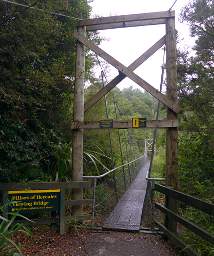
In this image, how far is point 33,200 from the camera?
4.91m

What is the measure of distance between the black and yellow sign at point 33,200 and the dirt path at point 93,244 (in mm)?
389

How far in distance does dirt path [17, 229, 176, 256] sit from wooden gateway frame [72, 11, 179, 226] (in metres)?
1.02

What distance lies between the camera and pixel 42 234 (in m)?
4.93

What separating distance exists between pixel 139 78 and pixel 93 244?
2827 mm

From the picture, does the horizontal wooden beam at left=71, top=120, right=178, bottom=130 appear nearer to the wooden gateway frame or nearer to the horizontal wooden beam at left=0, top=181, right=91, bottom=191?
the wooden gateway frame

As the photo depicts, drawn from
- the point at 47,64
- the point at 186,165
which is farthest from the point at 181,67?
the point at 47,64

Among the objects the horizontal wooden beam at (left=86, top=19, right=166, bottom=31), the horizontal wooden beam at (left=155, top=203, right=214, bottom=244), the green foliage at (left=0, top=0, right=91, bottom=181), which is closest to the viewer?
the horizontal wooden beam at (left=155, top=203, right=214, bottom=244)

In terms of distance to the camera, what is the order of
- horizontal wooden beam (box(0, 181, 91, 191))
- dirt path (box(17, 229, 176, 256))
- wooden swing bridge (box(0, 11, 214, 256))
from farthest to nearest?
wooden swing bridge (box(0, 11, 214, 256)) → horizontal wooden beam (box(0, 181, 91, 191)) → dirt path (box(17, 229, 176, 256))

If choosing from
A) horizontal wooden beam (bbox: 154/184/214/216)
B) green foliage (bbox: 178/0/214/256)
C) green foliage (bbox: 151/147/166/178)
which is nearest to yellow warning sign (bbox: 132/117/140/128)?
horizontal wooden beam (bbox: 154/184/214/216)

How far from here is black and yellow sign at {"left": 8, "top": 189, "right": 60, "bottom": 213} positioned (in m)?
4.82

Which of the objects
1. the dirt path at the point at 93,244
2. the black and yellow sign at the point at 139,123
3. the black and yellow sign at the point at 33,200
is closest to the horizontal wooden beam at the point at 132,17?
the black and yellow sign at the point at 139,123

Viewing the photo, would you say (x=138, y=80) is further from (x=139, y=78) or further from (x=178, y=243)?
(x=178, y=243)

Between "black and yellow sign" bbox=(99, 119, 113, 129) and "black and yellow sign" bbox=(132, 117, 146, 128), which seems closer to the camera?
"black and yellow sign" bbox=(132, 117, 146, 128)

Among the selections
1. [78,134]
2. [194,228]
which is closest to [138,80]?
[78,134]
